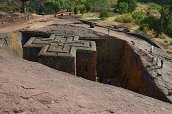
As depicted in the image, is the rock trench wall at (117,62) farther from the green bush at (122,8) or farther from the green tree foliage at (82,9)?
the green bush at (122,8)

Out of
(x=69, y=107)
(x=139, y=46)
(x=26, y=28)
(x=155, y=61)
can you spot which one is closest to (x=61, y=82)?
(x=69, y=107)

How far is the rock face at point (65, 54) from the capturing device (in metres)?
13.6

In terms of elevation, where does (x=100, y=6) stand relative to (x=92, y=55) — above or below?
above

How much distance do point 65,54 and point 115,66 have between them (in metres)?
6.05

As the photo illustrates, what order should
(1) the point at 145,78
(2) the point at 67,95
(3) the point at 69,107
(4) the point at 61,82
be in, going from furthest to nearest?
(1) the point at 145,78
(4) the point at 61,82
(2) the point at 67,95
(3) the point at 69,107

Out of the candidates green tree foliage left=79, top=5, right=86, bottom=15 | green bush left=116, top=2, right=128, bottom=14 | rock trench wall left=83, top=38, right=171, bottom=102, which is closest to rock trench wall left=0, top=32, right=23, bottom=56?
rock trench wall left=83, top=38, right=171, bottom=102

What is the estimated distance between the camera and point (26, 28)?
2009 centimetres

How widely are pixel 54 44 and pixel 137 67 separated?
4279 millimetres

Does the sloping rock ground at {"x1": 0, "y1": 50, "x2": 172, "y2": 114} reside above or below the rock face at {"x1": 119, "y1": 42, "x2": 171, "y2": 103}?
above

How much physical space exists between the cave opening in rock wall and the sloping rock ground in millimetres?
3901

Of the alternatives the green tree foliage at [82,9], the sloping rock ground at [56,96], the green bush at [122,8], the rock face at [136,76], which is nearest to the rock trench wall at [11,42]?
the rock face at [136,76]

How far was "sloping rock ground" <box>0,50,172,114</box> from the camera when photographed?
6.51m

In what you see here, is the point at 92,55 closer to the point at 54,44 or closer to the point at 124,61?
the point at 54,44

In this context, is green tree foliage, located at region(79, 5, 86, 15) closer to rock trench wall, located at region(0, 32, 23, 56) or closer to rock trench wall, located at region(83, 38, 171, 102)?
rock trench wall, located at region(83, 38, 171, 102)
